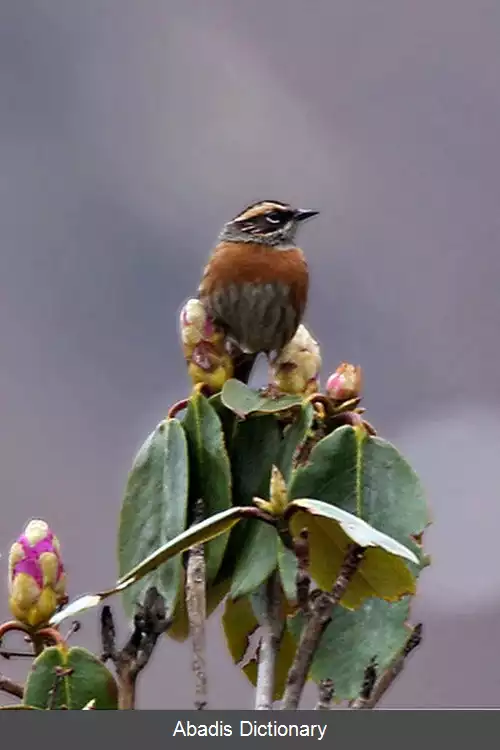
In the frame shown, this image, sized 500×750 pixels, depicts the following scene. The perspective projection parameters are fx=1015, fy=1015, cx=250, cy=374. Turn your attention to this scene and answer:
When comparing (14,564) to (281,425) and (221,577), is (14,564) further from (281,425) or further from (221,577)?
(281,425)

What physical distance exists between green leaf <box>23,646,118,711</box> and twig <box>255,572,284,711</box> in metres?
0.18

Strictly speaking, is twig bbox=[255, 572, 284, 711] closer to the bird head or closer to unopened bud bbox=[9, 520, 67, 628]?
unopened bud bbox=[9, 520, 67, 628]

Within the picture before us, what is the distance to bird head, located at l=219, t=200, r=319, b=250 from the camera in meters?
1.76

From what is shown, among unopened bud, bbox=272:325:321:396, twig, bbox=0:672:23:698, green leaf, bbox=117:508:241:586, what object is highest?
unopened bud, bbox=272:325:321:396

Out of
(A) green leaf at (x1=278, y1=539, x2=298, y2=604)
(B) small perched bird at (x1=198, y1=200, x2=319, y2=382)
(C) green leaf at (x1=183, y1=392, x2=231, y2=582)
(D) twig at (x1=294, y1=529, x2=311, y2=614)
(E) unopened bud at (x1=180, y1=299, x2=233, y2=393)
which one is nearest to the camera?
(D) twig at (x1=294, y1=529, x2=311, y2=614)

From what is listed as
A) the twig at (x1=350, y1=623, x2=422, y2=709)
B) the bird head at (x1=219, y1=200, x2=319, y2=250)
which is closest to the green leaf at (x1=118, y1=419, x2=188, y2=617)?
the twig at (x1=350, y1=623, x2=422, y2=709)

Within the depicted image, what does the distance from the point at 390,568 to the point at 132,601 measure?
32 cm

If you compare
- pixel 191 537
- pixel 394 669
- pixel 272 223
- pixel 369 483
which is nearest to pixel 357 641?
pixel 394 669

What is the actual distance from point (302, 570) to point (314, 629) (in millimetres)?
56

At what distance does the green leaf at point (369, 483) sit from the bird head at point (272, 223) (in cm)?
68

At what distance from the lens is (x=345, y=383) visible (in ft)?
3.79

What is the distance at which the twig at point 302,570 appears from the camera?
3.12 feet

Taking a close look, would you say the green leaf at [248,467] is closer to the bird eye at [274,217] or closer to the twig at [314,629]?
the twig at [314,629]

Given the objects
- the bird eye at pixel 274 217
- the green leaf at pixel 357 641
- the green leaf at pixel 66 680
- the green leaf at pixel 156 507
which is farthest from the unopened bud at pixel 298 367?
the bird eye at pixel 274 217
